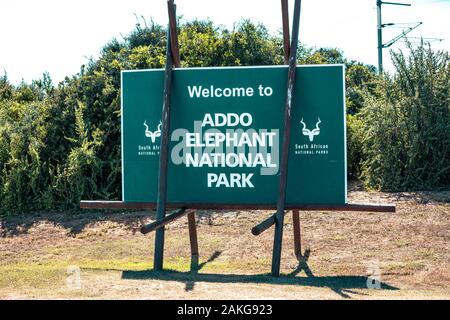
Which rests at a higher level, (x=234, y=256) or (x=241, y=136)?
A: (x=241, y=136)

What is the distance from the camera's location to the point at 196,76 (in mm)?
10094

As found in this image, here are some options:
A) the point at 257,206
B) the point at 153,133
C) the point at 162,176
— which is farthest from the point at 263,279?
the point at 153,133

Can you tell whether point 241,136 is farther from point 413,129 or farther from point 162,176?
point 413,129

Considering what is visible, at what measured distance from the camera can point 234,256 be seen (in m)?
11.0

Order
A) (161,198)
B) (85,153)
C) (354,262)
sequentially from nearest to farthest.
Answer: (161,198)
(354,262)
(85,153)

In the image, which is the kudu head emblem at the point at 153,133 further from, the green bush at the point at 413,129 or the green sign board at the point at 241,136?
the green bush at the point at 413,129

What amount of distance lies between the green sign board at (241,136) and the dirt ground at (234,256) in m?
1.10

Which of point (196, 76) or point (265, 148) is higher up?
point (196, 76)

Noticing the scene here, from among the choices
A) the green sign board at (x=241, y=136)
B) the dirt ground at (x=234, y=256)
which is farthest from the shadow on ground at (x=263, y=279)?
the green sign board at (x=241, y=136)

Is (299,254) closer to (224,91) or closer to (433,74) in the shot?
(224,91)

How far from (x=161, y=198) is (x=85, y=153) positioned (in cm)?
562

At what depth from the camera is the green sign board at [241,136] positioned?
978 centimetres

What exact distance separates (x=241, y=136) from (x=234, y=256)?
6.71ft

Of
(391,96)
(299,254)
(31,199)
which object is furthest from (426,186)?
(31,199)
